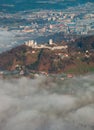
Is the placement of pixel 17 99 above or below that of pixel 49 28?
above

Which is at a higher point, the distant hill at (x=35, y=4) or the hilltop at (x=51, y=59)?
the hilltop at (x=51, y=59)

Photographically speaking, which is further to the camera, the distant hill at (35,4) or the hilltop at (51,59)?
the distant hill at (35,4)

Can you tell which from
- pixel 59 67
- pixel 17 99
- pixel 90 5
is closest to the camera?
pixel 17 99

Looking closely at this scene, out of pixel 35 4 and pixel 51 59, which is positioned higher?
pixel 51 59

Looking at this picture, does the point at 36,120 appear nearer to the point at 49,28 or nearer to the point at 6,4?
the point at 49,28

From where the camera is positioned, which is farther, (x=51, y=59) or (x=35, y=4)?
(x=35, y=4)

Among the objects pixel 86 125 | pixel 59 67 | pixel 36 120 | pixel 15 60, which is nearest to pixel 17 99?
pixel 36 120

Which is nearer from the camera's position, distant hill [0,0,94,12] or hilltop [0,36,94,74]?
hilltop [0,36,94,74]

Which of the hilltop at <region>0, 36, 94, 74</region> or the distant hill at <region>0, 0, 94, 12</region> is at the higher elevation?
the hilltop at <region>0, 36, 94, 74</region>
